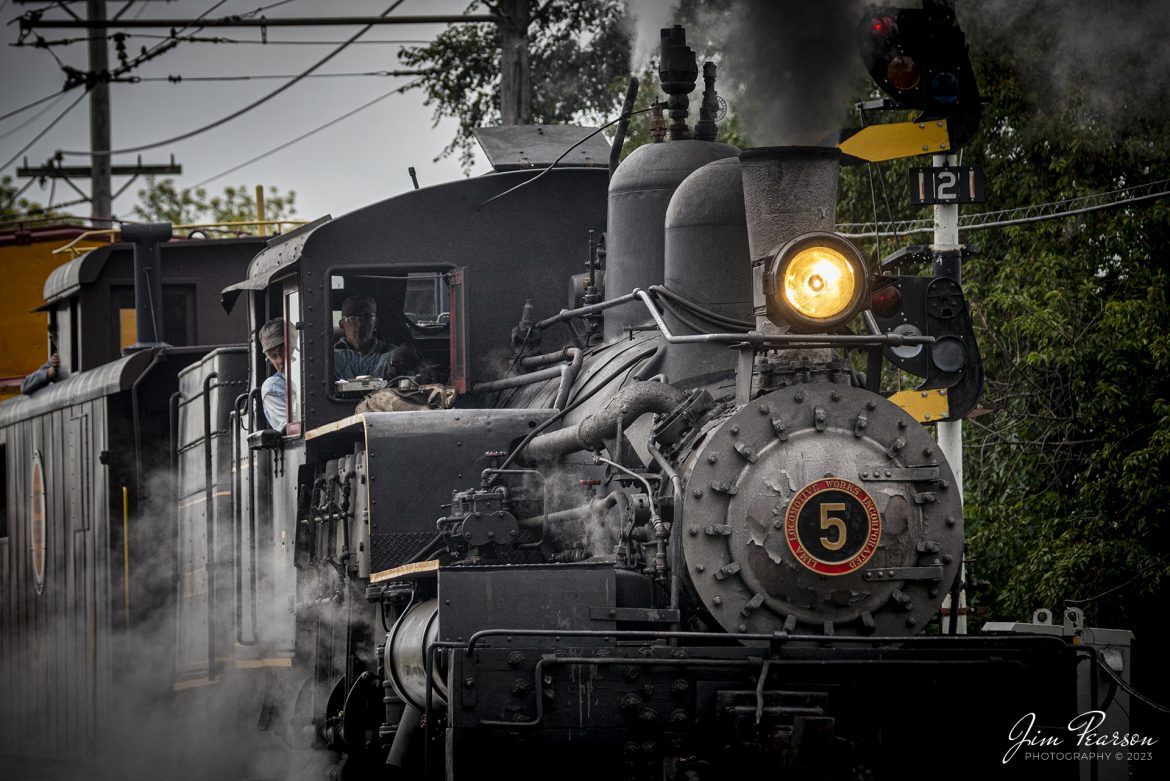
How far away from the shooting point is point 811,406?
633cm

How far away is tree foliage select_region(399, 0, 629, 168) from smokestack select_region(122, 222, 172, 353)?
378 inches

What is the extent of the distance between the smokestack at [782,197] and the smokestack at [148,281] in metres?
6.94

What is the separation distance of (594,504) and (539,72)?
53.5ft

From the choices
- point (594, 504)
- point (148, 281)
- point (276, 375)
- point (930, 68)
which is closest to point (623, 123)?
point (930, 68)

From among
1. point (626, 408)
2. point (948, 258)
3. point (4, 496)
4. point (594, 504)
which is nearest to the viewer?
point (626, 408)

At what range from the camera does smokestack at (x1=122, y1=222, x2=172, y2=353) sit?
40.7 ft

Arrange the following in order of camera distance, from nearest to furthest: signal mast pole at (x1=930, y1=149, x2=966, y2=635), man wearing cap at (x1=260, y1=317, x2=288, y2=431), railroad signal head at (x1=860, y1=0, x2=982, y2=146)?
railroad signal head at (x1=860, y1=0, x2=982, y2=146) → signal mast pole at (x1=930, y1=149, x2=966, y2=635) → man wearing cap at (x1=260, y1=317, x2=288, y2=431)

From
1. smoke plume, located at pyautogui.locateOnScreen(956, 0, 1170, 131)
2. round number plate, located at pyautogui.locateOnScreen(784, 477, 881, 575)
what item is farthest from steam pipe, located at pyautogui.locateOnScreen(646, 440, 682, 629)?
smoke plume, located at pyautogui.locateOnScreen(956, 0, 1170, 131)

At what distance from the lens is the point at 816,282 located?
6.26 meters

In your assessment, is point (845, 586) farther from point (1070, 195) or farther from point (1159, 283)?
point (1070, 195)

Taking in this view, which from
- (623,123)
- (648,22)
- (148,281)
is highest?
(648,22)

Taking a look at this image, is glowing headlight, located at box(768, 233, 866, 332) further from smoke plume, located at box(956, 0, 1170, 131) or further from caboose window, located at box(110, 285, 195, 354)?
caboose window, located at box(110, 285, 195, 354)

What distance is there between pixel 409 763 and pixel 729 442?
7.38ft

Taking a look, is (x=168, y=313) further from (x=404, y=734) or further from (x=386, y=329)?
(x=404, y=734)
